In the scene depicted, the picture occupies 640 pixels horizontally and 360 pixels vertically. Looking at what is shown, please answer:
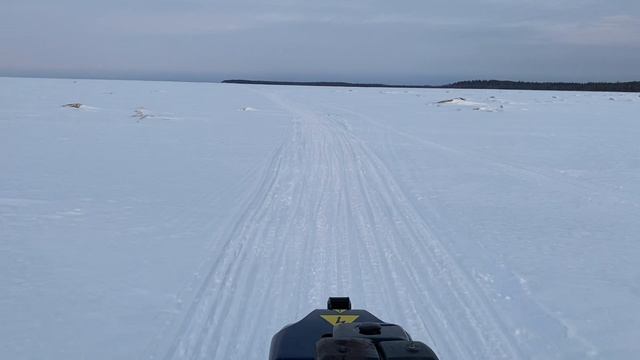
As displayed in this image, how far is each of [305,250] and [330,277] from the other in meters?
0.89

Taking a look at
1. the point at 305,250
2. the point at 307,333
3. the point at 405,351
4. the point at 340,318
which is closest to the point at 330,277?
the point at 305,250

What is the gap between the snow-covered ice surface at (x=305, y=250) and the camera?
4273mm

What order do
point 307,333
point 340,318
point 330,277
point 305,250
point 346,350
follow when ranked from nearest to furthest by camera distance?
1. point 346,350
2. point 307,333
3. point 340,318
4. point 330,277
5. point 305,250

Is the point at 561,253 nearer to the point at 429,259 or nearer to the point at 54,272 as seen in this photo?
the point at 429,259

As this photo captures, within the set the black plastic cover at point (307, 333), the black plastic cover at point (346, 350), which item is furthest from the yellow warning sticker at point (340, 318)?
the black plastic cover at point (346, 350)

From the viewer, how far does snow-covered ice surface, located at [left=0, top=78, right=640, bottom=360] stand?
4.27m

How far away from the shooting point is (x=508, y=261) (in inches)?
243

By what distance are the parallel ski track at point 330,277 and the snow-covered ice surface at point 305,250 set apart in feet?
0.07

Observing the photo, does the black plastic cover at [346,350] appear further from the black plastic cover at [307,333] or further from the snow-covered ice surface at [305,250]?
the snow-covered ice surface at [305,250]

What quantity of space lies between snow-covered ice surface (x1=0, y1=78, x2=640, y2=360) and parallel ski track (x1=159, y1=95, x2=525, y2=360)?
0.02 meters

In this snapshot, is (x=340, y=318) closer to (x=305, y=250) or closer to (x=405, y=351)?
(x=405, y=351)

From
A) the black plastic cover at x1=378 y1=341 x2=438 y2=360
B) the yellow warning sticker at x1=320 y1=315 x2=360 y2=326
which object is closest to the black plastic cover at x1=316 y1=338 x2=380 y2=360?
the black plastic cover at x1=378 y1=341 x2=438 y2=360

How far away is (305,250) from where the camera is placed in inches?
243

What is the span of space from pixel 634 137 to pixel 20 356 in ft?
68.7
